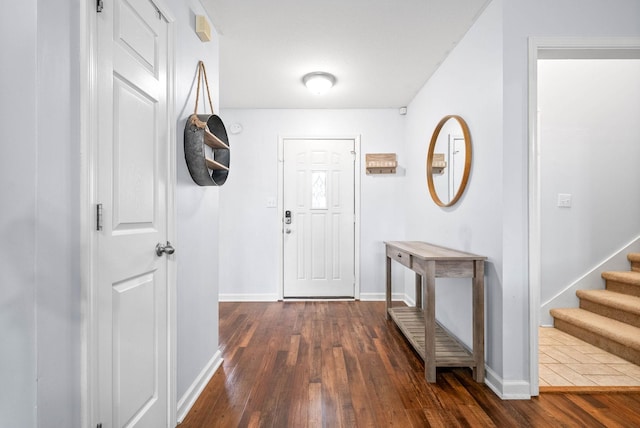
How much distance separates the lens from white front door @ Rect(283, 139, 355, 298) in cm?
404

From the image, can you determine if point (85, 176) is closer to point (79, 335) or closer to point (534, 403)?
point (79, 335)

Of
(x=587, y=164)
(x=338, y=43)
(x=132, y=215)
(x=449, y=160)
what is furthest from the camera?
(x=587, y=164)

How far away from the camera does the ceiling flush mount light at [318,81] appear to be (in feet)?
10.0

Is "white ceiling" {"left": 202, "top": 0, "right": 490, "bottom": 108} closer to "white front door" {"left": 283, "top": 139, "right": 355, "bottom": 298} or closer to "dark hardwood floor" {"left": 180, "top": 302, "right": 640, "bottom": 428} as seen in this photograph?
"white front door" {"left": 283, "top": 139, "right": 355, "bottom": 298}

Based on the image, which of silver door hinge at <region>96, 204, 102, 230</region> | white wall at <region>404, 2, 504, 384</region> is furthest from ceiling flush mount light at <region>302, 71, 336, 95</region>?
silver door hinge at <region>96, 204, 102, 230</region>

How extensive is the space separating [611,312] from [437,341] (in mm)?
1484

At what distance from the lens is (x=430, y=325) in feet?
6.82

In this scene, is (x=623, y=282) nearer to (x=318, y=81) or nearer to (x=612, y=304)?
(x=612, y=304)

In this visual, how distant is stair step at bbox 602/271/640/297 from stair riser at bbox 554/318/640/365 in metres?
0.52

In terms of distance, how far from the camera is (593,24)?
6.26ft

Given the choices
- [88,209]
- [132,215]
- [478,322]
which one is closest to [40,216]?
[88,209]

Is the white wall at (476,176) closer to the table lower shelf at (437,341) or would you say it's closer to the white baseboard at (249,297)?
the table lower shelf at (437,341)

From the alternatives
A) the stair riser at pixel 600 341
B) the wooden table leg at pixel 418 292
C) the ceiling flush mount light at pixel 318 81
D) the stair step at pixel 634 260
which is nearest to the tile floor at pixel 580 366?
the stair riser at pixel 600 341

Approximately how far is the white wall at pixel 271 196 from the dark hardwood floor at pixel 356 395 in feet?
4.07
